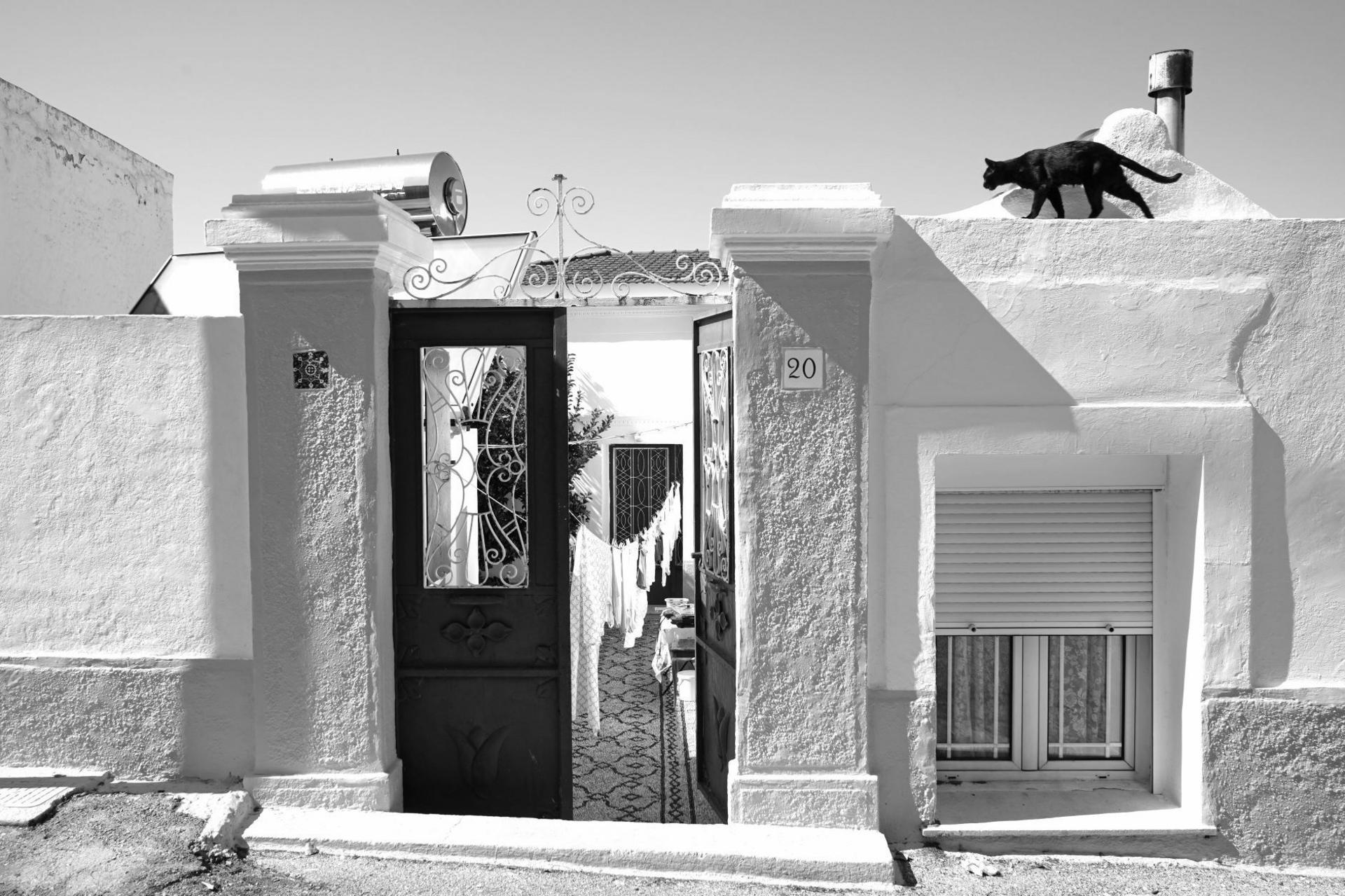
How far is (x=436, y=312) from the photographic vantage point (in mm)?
4527

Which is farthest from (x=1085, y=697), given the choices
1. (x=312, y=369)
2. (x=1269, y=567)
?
(x=312, y=369)

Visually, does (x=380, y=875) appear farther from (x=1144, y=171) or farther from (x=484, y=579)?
(x=1144, y=171)

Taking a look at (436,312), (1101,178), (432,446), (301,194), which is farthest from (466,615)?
(1101,178)

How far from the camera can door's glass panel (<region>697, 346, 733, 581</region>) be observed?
4.66 m

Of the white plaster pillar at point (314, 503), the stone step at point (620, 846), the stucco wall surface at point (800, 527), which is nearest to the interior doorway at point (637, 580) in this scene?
the stone step at point (620, 846)

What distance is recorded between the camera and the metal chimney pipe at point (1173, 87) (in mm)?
4871

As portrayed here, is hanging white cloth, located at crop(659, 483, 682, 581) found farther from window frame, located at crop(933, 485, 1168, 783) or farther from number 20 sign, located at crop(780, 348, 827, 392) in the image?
number 20 sign, located at crop(780, 348, 827, 392)

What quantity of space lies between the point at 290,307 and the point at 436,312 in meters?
0.64

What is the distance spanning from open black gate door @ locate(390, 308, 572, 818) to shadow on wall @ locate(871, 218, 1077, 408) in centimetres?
153

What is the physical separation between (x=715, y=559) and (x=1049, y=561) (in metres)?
1.63

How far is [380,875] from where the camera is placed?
394 cm

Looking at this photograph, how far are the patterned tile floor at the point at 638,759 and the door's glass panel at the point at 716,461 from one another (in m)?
1.36

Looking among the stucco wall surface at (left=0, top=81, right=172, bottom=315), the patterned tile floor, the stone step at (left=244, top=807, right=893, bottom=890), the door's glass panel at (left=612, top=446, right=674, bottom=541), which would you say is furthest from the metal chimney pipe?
the door's glass panel at (left=612, top=446, right=674, bottom=541)

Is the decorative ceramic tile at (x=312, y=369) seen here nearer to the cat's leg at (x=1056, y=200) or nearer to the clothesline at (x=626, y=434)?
the cat's leg at (x=1056, y=200)
